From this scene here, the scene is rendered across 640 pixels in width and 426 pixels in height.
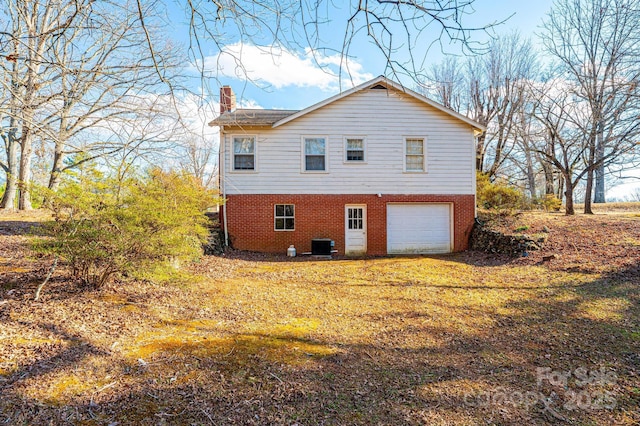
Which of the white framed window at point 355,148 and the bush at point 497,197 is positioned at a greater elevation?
the white framed window at point 355,148

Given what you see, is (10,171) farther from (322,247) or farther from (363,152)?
(363,152)

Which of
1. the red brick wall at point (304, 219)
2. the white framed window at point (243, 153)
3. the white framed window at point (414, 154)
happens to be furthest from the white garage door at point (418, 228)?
the white framed window at point (243, 153)

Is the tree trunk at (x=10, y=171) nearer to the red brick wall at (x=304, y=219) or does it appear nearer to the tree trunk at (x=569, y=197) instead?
the red brick wall at (x=304, y=219)

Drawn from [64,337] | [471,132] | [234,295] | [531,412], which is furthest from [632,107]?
[64,337]

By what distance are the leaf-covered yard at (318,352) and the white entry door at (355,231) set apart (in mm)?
4925

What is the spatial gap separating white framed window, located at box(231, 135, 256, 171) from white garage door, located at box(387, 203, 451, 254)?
519 cm

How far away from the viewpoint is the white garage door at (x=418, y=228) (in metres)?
11.9

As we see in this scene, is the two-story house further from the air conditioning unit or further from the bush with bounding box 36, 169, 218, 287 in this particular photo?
the bush with bounding box 36, 169, 218, 287

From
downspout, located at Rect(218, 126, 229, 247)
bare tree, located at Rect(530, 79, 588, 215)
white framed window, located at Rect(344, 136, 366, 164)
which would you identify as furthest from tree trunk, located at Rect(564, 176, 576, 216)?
downspout, located at Rect(218, 126, 229, 247)

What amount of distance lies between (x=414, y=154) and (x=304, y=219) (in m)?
4.67

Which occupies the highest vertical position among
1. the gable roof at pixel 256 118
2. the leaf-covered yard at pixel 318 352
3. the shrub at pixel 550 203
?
the gable roof at pixel 256 118

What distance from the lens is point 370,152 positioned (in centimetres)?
1170

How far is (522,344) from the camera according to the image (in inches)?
154

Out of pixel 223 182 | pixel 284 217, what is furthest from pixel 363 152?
pixel 223 182
